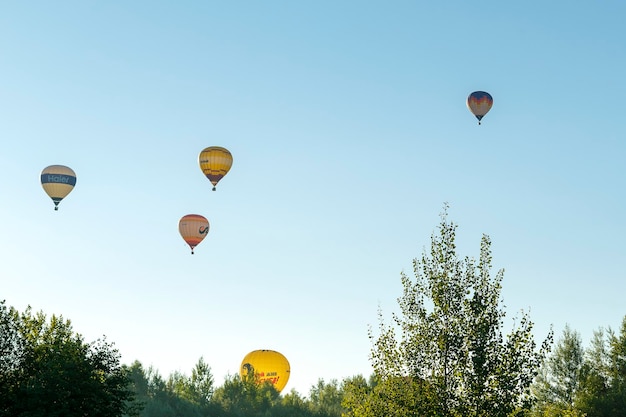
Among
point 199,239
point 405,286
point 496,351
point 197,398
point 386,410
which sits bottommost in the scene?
point 386,410

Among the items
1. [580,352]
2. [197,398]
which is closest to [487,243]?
[580,352]

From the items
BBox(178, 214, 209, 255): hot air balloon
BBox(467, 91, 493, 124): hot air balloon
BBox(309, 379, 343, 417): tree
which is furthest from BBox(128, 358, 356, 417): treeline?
BBox(467, 91, 493, 124): hot air balloon

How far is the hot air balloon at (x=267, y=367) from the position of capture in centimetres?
13050

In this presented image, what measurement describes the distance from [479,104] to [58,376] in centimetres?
5252

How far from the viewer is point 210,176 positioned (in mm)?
93250

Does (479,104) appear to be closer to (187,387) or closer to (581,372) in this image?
(581,372)

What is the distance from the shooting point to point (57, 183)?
93500 mm

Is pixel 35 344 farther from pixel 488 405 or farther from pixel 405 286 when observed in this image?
pixel 488 405

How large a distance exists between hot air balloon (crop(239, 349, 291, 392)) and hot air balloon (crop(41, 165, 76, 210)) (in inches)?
1837

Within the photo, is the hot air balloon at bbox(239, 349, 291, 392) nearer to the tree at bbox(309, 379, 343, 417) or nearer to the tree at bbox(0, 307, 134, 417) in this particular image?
the tree at bbox(309, 379, 343, 417)

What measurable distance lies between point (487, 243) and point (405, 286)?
13.5 feet

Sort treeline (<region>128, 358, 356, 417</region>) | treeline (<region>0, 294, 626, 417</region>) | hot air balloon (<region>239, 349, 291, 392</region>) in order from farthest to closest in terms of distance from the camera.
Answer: hot air balloon (<region>239, 349, 291, 392</region>) → treeline (<region>128, 358, 356, 417</region>) → treeline (<region>0, 294, 626, 417</region>)

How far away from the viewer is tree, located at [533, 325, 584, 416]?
3484 inches

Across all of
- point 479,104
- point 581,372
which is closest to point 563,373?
point 581,372
